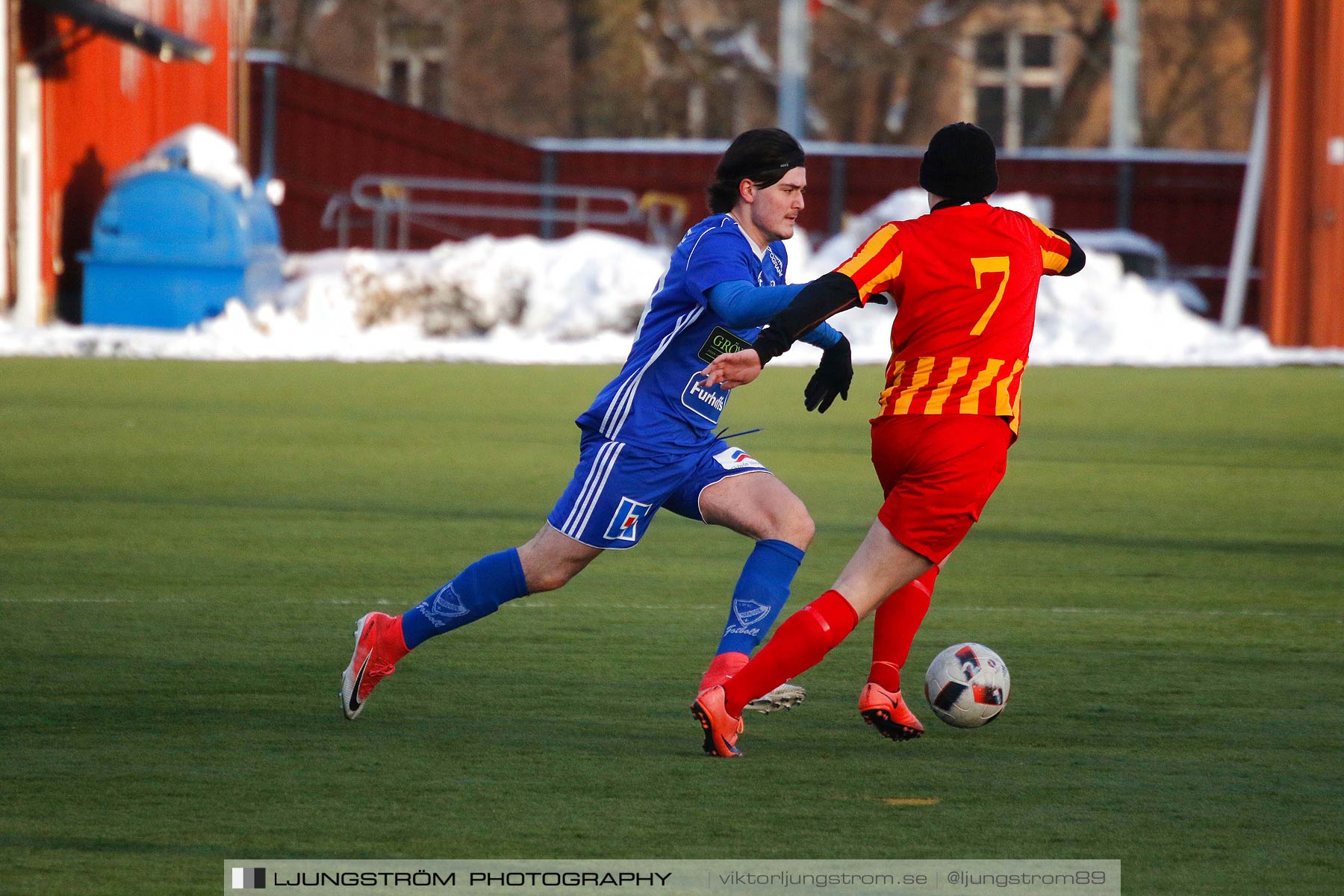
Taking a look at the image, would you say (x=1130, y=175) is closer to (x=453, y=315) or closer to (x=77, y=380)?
(x=453, y=315)

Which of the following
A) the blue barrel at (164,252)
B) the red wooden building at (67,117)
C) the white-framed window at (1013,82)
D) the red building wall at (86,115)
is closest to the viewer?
the blue barrel at (164,252)

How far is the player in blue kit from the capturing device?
5492 mm

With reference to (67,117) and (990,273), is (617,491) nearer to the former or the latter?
(990,273)

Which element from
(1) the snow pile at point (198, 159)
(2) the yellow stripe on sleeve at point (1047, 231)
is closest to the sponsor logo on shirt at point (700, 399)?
(2) the yellow stripe on sleeve at point (1047, 231)

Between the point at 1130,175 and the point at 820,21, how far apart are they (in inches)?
543

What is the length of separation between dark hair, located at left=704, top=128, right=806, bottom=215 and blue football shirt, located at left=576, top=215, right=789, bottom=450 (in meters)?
0.11

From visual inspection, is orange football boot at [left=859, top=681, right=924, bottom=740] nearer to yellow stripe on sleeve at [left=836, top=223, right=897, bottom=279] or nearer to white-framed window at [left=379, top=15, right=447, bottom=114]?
yellow stripe on sleeve at [left=836, top=223, right=897, bottom=279]

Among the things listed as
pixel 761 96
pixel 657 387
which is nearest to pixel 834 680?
pixel 657 387

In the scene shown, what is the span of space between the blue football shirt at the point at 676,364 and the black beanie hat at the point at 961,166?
0.55 metres

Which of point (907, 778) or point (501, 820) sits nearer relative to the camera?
point (501, 820)

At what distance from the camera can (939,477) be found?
5145 millimetres

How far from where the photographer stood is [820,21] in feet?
144

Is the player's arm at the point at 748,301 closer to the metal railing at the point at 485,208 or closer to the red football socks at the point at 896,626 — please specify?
the red football socks at the point at 896,626

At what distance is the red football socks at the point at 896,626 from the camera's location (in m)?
5.57
